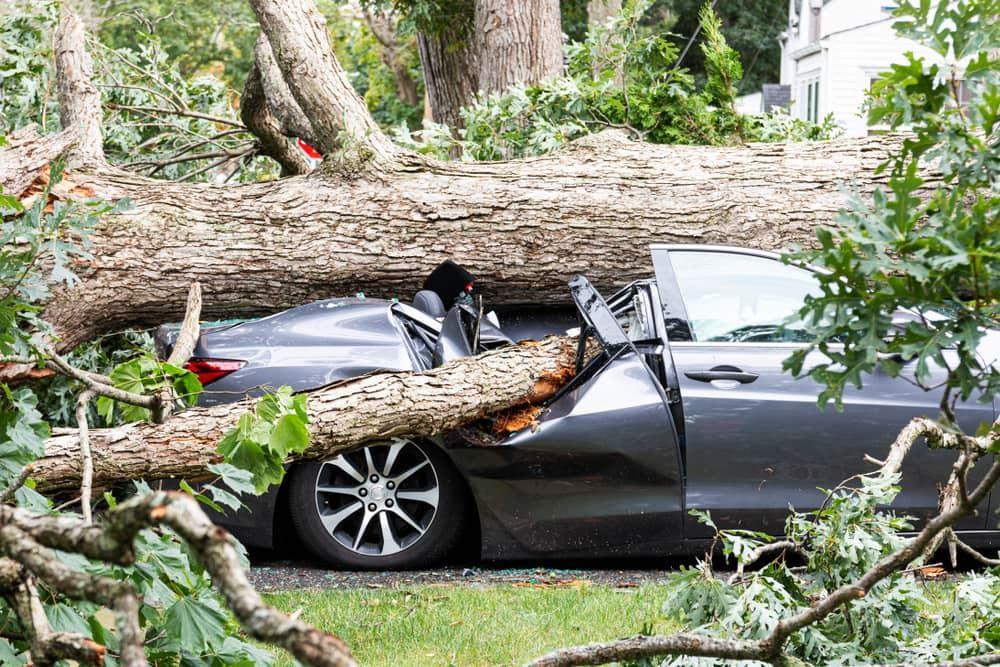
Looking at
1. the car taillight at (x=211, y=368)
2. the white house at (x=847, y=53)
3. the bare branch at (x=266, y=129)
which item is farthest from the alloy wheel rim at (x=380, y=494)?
the white house at (x=847, y=53)

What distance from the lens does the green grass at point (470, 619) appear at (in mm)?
4414

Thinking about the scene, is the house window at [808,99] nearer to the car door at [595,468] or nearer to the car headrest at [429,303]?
the car headrest at [429,303]

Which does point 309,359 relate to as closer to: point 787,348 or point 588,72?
point 787,348

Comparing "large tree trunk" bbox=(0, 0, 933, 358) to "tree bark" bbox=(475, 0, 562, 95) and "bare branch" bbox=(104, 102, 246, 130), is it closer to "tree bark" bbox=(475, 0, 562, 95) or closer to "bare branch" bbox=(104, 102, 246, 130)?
"bare branch" bbox=(104, 102, 246, 130)

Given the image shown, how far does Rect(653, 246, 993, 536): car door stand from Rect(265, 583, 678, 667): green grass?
0.62m

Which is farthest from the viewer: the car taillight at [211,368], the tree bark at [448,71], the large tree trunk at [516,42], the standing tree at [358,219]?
the tree bark at [448,71]

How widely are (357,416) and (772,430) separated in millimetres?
1959

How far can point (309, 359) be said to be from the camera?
18.5 feet

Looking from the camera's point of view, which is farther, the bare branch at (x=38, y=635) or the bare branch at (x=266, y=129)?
the bare branch at (x=266, y=129)

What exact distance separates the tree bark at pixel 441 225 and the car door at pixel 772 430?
1150 mm

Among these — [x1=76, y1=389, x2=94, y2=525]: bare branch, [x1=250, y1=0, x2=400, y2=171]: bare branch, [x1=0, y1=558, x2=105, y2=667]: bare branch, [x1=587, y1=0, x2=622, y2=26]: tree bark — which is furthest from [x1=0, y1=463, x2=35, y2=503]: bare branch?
[x1=587, y1=0, x2=622, y2=26]: tree bark

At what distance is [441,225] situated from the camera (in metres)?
6.48

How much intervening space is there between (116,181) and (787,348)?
3857 millimetres

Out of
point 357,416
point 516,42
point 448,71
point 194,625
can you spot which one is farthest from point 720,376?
point 448,71
